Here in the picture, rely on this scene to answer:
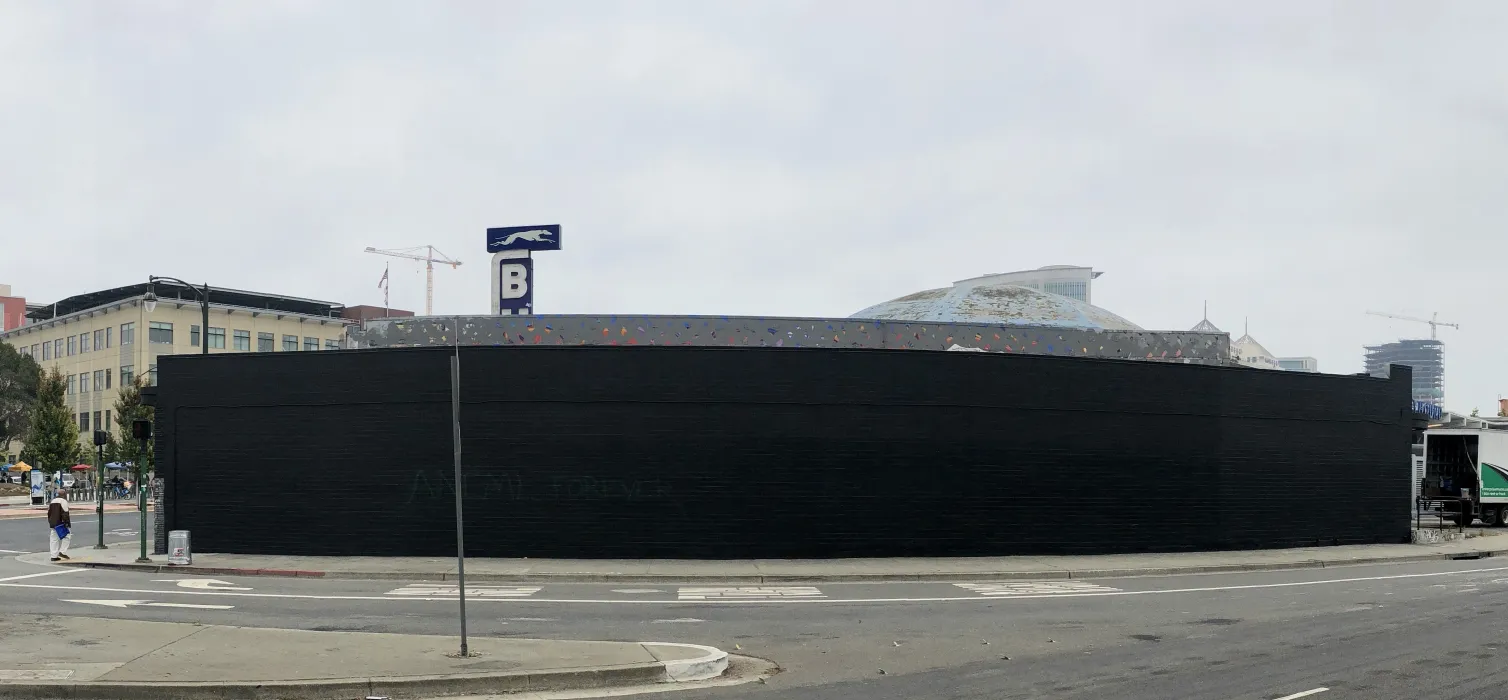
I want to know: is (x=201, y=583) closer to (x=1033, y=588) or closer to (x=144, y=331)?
(x=1033, y=588)

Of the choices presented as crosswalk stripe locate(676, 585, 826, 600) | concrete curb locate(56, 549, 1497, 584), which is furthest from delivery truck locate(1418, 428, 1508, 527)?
crosswalk stripe locate(676, 585, 826, 600)

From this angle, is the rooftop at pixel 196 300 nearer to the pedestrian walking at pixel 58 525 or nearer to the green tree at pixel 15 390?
the green tree at pixel 15 390

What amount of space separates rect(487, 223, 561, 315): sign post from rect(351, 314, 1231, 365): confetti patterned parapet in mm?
2289

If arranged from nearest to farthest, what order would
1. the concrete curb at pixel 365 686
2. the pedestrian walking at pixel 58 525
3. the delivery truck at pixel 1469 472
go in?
the concrete curb at pixel 365 686 → the pedestrian walking at pixel 58 525 → the delivery truck at pixel 1469 472

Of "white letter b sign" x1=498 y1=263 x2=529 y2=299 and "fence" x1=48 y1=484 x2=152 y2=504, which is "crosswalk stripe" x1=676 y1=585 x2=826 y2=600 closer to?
"white letter b sign" x1=498 y1=263 x2=529 y2=299

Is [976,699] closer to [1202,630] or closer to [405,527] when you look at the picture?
[1202,630]

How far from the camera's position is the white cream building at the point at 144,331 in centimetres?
10200

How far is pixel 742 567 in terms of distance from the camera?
25672 mm

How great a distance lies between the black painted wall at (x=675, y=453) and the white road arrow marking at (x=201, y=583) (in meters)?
4.28

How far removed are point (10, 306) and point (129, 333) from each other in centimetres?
5609

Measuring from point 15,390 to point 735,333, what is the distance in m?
102

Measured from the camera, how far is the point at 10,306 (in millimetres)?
146375

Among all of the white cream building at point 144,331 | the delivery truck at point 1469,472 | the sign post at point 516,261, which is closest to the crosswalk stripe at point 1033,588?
the sign post at point 516,261

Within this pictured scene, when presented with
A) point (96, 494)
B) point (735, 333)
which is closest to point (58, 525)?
point (735, 333)
